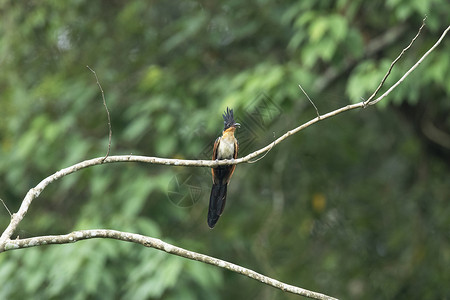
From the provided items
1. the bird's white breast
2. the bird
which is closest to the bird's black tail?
the bird

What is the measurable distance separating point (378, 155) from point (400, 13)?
339cm

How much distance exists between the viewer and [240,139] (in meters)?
3.97

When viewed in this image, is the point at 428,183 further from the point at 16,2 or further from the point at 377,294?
the point at 16,2

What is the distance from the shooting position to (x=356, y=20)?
214 inches

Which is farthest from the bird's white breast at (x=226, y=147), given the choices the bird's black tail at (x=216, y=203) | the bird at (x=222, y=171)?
Answer: the bird's black tail at (x=216, y=203)

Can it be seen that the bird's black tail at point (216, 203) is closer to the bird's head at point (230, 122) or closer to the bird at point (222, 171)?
the bird at point (222, 171)

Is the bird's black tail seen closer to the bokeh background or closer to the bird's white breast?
the bokeh background

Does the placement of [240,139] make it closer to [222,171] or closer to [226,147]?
[226,147]

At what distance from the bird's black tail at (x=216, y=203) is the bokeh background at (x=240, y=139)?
12.6 inches

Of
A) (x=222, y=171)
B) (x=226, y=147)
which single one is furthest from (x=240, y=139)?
(x=222, y=171)

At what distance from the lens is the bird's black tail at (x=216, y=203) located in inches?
134

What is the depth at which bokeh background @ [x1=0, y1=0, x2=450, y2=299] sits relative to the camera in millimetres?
4621

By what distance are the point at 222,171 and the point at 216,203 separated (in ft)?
0.73

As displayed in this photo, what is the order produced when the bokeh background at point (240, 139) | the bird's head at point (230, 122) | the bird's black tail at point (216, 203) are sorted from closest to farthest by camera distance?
1. the bird's black tail at point (216, 203)
2. the bird's head at point (230, 122)
3. the bokeh background at point (240, 139)
